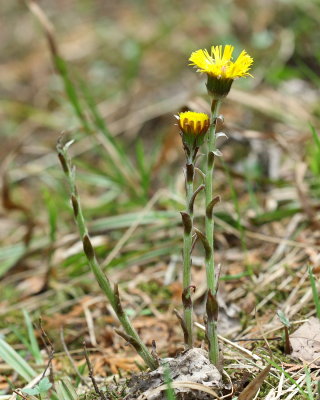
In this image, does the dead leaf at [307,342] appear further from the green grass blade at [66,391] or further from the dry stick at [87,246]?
the green grass blade at [66,391]

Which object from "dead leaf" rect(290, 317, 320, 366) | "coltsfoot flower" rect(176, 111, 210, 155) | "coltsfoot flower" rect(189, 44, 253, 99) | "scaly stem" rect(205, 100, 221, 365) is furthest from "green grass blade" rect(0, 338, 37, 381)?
"coltsfoot flower" rect(189, 44, 253, 99)

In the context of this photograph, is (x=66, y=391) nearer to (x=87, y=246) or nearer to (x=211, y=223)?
(x=87, y=246)

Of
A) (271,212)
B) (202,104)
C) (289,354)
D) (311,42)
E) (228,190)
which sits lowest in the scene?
(289,354)

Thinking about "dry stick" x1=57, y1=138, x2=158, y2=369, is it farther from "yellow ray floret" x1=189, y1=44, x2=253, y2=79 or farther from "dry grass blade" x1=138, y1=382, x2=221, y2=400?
"yellow ray floret" x1=189, y1=44, x2=253, y2=79

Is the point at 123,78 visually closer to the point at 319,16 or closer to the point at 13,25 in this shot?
the point at 319,16

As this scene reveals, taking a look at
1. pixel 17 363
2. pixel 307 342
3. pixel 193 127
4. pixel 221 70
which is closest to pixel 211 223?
pixel 193 127

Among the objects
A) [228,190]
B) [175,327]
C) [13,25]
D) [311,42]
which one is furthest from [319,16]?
[13,25]
